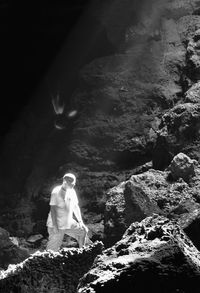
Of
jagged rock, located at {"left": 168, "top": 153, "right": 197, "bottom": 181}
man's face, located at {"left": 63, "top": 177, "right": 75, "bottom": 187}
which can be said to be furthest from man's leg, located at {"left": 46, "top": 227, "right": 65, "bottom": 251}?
jagged rock, located at {"left": 168, "top": 153, "right": 197, "bottom": 181}

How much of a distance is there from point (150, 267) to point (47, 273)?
0.69 metres

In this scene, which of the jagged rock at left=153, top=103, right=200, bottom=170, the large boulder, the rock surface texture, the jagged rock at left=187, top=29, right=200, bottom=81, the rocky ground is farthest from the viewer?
the jagged rock at left=187, top=29, right=200, bottom=81

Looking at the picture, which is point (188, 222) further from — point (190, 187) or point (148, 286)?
point (148, 286)

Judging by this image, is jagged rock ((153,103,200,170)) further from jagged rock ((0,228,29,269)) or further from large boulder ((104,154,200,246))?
jagged rock ((0,228,29,269))

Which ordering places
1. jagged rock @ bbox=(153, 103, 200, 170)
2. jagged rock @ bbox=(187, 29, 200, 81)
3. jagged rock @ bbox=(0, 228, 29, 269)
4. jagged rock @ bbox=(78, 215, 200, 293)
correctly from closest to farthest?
jagged rock @ bbox=(78, 215, 200, 293), jagged rock @ bbox=(0, 228, 29, 269), jagged rock @ bbox=(153, 103, 200, 170), jagged rock @ bbox=(187, 29, 200, 81)

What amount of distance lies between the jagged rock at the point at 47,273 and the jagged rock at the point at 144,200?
4.02 metres

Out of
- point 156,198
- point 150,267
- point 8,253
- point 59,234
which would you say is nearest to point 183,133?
point 156,198

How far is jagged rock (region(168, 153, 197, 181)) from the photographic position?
7535 millimetres

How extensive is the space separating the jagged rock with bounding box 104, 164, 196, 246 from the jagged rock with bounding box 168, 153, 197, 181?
0.11 metres

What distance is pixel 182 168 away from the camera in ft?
24.7

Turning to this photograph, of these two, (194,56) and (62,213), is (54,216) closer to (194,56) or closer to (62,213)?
(62,213)

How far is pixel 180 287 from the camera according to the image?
2.22m

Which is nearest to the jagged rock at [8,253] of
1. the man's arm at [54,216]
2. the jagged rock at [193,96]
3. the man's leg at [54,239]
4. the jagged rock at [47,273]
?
the man's leg at [54,239]

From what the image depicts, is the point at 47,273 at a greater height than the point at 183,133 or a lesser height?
greater
